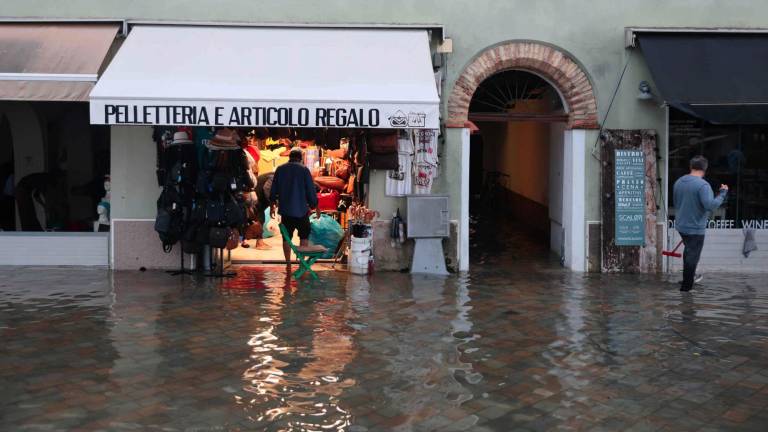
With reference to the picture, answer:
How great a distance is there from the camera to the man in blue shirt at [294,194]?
11898mm

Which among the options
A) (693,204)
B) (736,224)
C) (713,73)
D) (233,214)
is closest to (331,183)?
A: (233,214)

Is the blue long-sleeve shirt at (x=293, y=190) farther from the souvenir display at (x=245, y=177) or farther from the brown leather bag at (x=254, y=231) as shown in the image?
the brown leather bag at (x=254, y=231)

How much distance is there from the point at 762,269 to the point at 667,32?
353 cm

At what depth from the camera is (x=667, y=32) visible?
484 inches

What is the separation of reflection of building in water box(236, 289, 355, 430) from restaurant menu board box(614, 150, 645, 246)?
4.39 m

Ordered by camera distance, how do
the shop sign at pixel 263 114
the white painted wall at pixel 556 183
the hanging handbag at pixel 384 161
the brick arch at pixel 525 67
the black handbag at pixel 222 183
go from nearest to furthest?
the shop sign at pixel 263 114 < the black handbag at pixel 222 183 < the hanging handbag at pixel 384 161 < the brick arch at pixel 525 67 < the white painted wall at pixel 556 183

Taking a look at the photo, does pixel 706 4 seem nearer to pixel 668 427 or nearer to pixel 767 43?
pixel 767 43

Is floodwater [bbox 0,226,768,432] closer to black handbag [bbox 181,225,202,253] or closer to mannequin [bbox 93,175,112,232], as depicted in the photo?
black handbag [bbox 181,225,202,253]

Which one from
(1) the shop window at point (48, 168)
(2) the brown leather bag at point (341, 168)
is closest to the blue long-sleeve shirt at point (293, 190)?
(2) the brown leather bag at point (341, 168)

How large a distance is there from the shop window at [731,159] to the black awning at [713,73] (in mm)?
845

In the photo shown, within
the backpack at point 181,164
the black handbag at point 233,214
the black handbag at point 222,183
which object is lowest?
the black handbag at point 233,214

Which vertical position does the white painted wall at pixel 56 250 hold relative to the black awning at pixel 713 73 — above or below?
below

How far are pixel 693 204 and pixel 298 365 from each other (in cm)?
554

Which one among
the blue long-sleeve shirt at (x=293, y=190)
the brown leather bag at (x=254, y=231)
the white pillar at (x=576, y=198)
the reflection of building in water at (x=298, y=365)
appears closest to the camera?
the reflection of building in water at (x=298, y=365)
